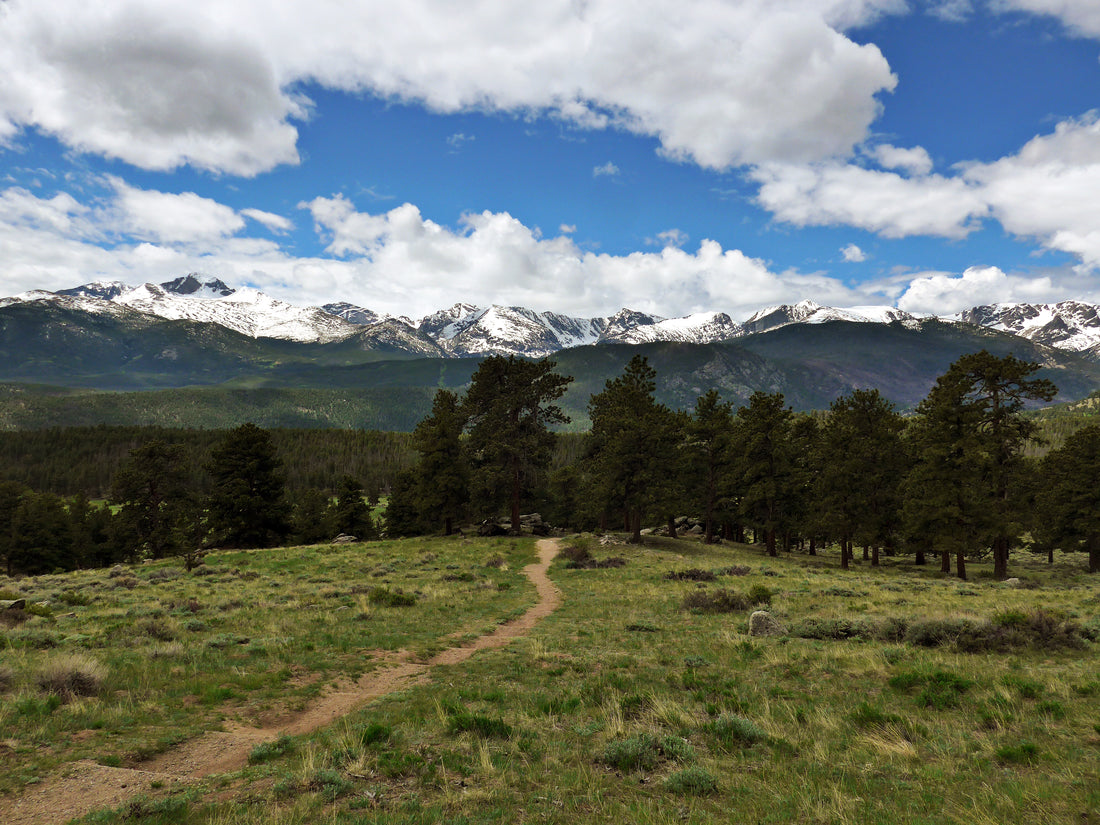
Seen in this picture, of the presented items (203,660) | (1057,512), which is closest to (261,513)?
(203,660)

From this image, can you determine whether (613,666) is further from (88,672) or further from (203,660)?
(88,672)

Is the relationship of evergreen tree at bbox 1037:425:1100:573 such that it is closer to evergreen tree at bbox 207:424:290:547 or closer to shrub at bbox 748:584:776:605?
shrub at bbox 748:584:776:605

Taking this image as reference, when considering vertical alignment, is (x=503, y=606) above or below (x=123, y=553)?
above

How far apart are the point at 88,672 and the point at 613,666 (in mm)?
11523

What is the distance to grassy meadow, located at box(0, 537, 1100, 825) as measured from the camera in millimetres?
6129

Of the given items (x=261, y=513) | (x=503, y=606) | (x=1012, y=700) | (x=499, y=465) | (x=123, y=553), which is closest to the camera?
(x=1012, y=700)

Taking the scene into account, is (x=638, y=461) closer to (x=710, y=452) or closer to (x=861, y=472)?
(x=710, y=452)

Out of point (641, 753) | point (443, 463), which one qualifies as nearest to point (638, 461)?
point (443, 463)

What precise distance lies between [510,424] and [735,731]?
39578 millimetres

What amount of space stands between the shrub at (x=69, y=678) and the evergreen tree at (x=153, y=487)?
48.0 meters

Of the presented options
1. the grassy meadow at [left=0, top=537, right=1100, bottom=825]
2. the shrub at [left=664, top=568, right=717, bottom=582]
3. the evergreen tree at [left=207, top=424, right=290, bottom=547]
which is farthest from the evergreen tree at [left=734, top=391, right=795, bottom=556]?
the evergreen tree at [left=207, top=424, right=290, bottom=547]

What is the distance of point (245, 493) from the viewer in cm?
5134

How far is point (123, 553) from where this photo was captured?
226 feet

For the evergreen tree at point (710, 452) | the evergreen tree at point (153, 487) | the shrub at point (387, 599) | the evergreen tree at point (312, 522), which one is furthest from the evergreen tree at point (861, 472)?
the evergreen tree at point (153, 487)
